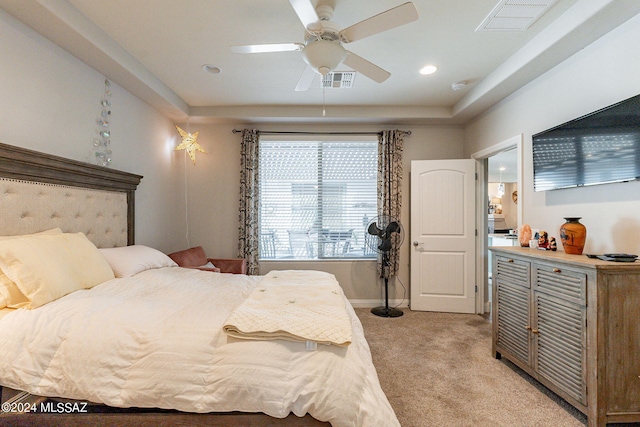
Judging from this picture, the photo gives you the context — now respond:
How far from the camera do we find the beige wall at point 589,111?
1848mm

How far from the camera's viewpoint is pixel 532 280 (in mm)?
2092

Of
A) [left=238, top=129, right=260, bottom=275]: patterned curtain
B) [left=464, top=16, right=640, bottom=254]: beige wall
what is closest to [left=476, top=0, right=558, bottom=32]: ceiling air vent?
[left=464, top=16, right=640, bottom=254]: beige wall

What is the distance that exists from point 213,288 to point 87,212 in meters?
1.27

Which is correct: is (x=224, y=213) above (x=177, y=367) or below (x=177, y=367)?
above

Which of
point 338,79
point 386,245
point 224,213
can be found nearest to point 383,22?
point 338,79

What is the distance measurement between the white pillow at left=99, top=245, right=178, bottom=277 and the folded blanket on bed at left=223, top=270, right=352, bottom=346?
110cm

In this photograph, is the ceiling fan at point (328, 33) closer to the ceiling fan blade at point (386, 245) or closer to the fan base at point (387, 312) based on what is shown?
the ceiling fan blade at point (386, 245)

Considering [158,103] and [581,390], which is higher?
[158,103]

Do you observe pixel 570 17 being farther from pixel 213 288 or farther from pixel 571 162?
pixel 213 288

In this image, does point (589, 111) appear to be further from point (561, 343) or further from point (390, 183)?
point (390, 183)

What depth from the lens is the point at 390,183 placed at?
3.88 metres

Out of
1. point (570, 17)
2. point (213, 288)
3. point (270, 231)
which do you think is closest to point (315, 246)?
point (270, 231)

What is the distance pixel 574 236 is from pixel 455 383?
1.34 m

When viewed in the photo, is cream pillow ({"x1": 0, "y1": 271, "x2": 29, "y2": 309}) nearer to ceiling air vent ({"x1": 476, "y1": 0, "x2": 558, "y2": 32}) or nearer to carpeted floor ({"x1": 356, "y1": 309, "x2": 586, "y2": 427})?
carpeted floor ({"x1": 356, "y1": 309, "x2": 586, "y2": 427})
